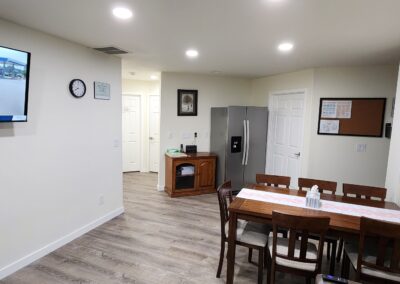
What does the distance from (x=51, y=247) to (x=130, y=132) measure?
407 centimetres

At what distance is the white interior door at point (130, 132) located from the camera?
6637 mm

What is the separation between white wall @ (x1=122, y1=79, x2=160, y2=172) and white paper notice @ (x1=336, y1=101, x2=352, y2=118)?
4.15 metres

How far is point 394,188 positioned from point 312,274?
5.25 feet

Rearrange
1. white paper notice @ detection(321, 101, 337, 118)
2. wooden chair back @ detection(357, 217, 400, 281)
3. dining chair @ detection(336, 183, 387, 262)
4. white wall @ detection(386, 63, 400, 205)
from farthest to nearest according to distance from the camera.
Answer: white paper notice @ detection(321, 101, 337, 118), white wall @ detection(386, 63, 400, 205), dining chair @ detection(336, 183, 387, 262), wooden chair back @ detection(357, 217, 400, 281)

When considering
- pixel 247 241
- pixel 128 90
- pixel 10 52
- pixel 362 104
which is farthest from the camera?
pixel 128 90

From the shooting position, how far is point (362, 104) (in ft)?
13.3

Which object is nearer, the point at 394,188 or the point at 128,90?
the point at 394,188

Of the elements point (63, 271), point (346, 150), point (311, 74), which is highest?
point (311, 74)

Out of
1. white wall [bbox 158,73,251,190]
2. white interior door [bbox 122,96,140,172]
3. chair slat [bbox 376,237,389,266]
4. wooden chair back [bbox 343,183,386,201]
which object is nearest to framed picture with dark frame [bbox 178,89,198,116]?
white wall [bbox 158,73,251,190]

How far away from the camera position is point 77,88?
10.3ft

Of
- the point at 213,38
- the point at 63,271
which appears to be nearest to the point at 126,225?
the point at 63,271

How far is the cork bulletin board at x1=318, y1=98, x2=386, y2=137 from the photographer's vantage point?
13.0 feet

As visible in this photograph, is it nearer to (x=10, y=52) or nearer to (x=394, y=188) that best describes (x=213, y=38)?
(x=10, y=52)

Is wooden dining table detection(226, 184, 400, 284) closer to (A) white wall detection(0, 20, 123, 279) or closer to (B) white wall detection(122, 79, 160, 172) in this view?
(A) white wall detection(0, 20, 123, 279)
